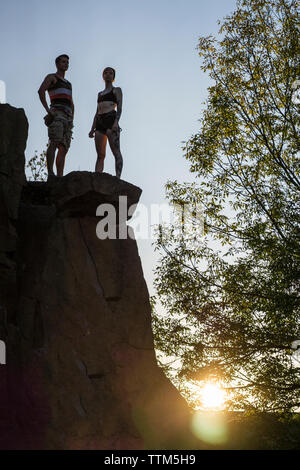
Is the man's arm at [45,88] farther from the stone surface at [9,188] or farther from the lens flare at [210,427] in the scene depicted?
the lens flare at [210,427]

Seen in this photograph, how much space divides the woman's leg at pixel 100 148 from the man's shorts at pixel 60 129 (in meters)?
0.67

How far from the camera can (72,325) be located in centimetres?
977

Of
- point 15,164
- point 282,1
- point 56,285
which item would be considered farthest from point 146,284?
point 282,1

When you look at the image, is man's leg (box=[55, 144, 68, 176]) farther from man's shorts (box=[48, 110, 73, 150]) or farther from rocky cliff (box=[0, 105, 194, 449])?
rocky cliff (box=[0, 105, 194, 449])

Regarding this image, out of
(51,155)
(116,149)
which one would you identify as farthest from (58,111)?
(116,149)

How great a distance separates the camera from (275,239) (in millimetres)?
12711

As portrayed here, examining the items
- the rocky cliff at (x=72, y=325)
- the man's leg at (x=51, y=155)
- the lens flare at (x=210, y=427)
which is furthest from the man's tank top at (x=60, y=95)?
the lens flare at (x=210, y=427)

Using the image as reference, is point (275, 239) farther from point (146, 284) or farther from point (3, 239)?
point (3, 239)

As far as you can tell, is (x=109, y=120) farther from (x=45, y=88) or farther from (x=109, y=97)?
(x=45, y=88)

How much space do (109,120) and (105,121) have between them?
0.28ft

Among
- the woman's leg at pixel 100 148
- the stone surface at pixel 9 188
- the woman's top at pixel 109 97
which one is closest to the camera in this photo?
the stone surface at pixel 9 188

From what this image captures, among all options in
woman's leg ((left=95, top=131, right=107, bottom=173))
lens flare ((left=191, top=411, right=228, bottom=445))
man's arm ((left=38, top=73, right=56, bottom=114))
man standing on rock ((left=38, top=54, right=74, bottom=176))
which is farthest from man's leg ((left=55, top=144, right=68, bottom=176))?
lens flare ((left=191, top=411, right=228, bottom=445))

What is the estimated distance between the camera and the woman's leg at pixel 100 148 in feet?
38.4

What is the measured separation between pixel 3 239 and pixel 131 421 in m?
3.73
